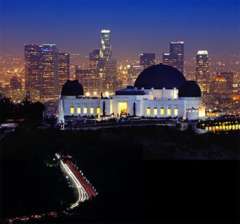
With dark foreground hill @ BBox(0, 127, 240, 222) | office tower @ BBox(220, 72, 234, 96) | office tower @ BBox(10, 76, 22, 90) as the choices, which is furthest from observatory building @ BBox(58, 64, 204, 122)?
dark foreground hill @ BBox(0, 127, 240, 222)

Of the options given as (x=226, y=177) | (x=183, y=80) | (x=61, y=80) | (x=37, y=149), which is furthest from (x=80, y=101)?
(x=226, y=177)

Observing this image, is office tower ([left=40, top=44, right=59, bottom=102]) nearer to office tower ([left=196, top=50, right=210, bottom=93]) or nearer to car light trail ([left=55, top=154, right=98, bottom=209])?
office tower ([left=196, top=50, right=210, bottom=93])

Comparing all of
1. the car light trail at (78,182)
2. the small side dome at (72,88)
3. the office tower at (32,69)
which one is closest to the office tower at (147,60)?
the small side dome at (72,88)

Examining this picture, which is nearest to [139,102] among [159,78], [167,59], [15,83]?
[159,78]

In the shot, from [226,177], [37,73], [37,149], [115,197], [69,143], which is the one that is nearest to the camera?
[115,197]

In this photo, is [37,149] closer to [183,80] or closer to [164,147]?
[164,147]
